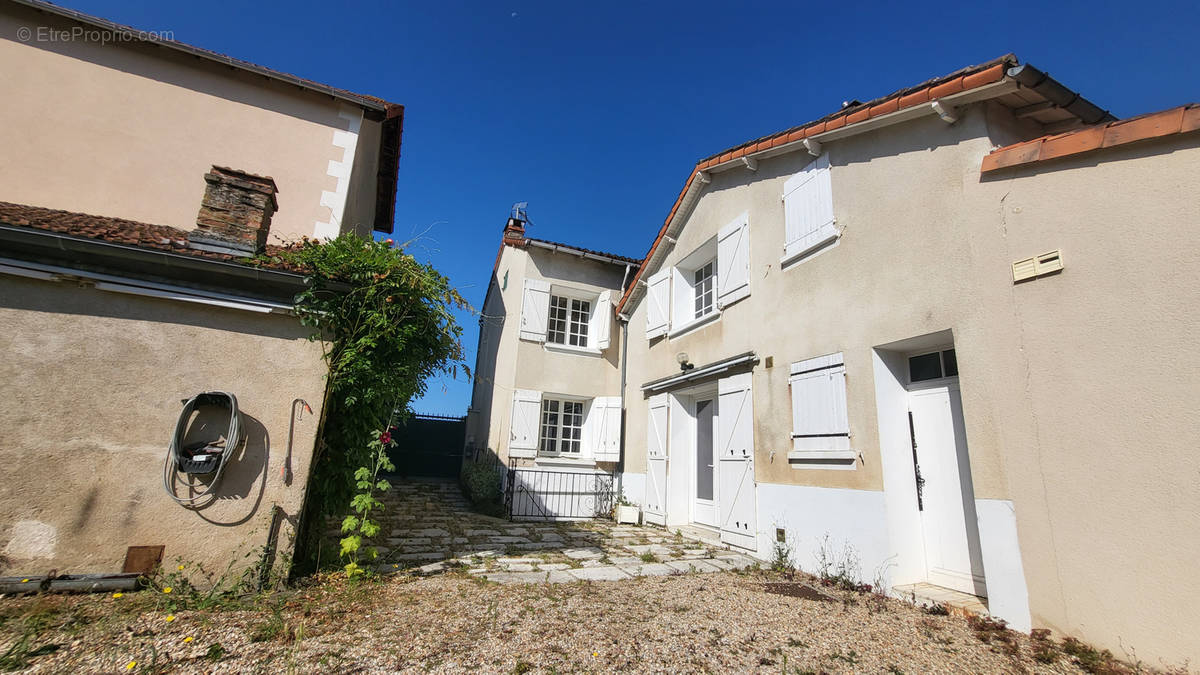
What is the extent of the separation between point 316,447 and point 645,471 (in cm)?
594

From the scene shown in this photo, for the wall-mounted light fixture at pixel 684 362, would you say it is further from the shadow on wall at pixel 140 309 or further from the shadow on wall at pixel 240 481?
the shadow on wall at pixel 240 481

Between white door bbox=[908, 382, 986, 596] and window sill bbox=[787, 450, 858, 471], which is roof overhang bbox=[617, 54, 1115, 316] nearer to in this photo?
white door bbox=[908, 382, 986, 596]

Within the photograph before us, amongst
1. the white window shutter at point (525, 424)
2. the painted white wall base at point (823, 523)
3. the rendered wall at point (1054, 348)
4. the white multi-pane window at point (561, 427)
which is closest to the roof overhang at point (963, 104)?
the rendered wall at point (1054, 348)

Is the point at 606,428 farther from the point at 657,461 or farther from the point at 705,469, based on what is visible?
the point at 705,469

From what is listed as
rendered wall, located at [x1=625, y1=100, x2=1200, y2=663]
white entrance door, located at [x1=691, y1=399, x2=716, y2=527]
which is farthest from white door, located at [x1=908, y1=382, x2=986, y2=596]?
white entrance door, located at [x1=691, y1=399, x2=716, y2=527]

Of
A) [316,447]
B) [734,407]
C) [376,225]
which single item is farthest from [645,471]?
[376,225]

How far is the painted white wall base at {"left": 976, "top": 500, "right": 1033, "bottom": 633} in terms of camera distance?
327cm

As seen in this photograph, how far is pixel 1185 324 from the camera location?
2777 mm

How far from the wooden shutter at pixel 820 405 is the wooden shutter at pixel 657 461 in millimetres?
3064

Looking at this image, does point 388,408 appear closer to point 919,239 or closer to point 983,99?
point 919,239

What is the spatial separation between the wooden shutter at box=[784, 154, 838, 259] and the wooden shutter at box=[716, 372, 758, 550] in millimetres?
1822

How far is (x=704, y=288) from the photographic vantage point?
8.52m

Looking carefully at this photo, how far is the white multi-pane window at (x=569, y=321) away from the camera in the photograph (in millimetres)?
10844

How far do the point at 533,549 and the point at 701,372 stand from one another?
3394 mm
